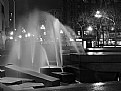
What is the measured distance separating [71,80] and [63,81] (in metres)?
0.40

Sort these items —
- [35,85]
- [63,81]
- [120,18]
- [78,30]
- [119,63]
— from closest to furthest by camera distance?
[35,85], [63,81], [119,63], [120,18], [78,30]

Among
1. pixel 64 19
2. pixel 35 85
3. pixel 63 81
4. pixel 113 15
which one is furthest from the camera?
pixel 64 19

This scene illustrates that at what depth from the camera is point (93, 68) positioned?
39.8 feet

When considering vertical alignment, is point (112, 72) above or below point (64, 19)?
below

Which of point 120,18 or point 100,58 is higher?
point 120,18

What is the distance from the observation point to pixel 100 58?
12.1 meters

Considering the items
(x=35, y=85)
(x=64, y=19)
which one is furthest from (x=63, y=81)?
(x=64, y=19)

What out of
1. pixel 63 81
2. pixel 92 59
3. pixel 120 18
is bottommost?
pixel 63 81

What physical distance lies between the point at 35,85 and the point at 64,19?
3698 inches

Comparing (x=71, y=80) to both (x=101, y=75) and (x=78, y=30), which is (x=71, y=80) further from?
(x=78, y=30)

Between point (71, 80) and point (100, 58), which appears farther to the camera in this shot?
point (100, 58)

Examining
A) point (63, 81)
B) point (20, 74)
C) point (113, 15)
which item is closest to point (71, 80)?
point (63, 81)

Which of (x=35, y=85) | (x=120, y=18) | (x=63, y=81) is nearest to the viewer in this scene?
(x=35, y=85)

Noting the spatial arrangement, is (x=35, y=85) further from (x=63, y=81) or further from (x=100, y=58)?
(x=100, y=58)
